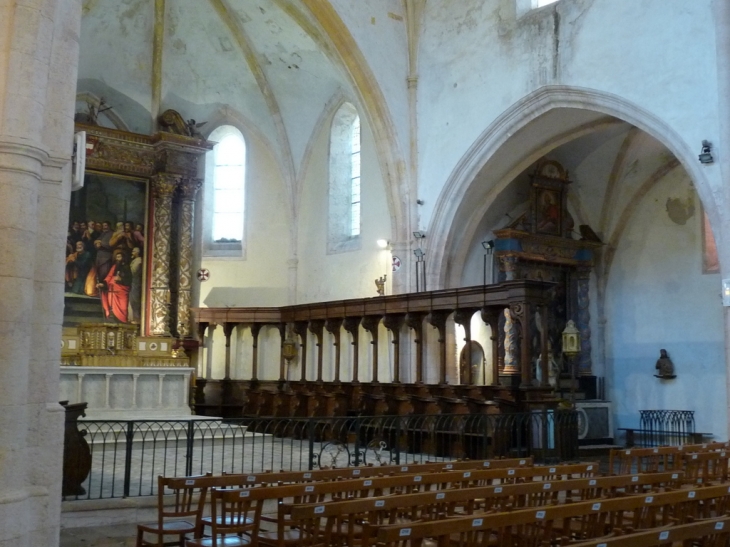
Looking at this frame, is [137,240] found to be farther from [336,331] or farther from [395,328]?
[395,328]

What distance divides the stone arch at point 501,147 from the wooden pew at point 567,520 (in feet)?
26.6

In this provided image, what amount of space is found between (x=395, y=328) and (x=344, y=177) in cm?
516

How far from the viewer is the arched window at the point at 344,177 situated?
2048 centimetres

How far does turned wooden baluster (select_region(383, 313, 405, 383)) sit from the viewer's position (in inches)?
671

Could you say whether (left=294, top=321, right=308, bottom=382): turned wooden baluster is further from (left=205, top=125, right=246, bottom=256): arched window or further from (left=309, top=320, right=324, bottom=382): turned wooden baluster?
Answer: (left=205, top=125, right=246, bottom=256): arched window

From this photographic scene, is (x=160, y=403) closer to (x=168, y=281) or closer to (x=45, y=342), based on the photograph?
(x=168, y=281)

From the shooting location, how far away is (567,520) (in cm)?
500

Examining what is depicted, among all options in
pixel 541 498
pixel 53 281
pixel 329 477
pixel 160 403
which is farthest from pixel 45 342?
pixel 160 403

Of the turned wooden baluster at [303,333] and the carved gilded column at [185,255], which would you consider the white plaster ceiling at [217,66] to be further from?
the turned wooden baluster at [303,333]

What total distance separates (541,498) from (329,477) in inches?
65.3

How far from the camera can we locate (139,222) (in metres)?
19.2

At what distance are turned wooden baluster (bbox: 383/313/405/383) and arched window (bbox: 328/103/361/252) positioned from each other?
3.63m

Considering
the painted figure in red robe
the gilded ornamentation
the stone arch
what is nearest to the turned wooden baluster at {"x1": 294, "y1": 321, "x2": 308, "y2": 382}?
the stone arch

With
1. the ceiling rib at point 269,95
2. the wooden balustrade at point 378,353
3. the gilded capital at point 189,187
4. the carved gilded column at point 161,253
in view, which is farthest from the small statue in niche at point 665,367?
the gilded capital at point 189,187
